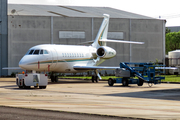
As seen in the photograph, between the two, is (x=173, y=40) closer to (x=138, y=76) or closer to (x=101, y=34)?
(x=101, y=34)

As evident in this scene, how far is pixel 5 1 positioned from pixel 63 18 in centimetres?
980

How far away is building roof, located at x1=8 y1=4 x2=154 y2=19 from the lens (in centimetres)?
5698

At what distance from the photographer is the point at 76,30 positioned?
57094 mm

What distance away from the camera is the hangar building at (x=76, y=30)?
54900 millimetres

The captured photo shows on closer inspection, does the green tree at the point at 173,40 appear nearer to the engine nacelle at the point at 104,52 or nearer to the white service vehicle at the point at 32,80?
the engine nacelle at the point at 104,52

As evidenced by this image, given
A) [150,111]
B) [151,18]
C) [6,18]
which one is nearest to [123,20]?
[151,18]

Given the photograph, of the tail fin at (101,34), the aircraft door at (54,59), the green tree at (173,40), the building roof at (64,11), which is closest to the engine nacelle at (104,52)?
the tail fin at (101,34)

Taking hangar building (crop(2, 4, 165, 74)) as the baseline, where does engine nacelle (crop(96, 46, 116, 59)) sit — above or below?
below

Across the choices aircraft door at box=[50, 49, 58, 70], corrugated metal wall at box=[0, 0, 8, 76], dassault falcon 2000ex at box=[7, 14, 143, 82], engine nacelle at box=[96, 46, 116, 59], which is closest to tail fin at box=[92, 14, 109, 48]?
dassault falcon 2000ex at box=[7, 14, 143, 82]

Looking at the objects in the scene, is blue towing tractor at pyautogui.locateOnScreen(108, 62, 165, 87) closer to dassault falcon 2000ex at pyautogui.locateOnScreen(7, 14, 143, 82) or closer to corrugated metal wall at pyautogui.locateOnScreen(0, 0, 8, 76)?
dassault falcon 2000ex at pyautogui.locateOnScreen(7, 14, 143, 82)

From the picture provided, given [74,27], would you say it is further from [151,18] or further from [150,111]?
[150,111]

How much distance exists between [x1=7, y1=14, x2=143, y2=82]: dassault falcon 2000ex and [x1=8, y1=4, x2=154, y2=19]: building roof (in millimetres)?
18128

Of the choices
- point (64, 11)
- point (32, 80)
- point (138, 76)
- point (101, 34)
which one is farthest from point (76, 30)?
point (32, 80)

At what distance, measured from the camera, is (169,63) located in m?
65.4
